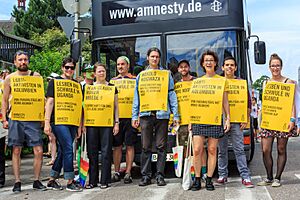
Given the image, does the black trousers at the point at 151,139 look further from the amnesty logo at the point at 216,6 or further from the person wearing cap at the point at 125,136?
the amnesty logo at the point at 216,6

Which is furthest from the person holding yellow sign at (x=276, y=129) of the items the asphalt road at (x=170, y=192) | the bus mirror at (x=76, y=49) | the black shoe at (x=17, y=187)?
the black shoe at (x=17, y=187)

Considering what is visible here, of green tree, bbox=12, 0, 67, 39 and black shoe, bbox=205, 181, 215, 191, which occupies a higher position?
green tree, bbox=12, 0, 67, 39

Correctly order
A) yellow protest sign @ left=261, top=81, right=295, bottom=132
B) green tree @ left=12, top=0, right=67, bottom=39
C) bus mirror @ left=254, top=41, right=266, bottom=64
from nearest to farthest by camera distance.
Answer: yellow protest sign @ left=261, top=81, right=295, bottom=132, bus mirror @ left=254, top=41, right=266, bottom=64, green tree @ left=12, top=0, right=67, bottom=39

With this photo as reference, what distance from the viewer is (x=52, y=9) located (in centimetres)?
3988

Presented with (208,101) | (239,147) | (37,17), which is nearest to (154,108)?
(208,101)

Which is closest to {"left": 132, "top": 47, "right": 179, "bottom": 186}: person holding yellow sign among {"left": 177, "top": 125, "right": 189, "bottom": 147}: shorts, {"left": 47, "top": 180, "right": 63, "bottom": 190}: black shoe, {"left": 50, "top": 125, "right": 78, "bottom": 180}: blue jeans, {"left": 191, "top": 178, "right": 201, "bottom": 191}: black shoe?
{"left": 177, "top": 125, "right": 189, "bottom": 147}: shorts

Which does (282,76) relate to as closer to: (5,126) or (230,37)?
(230,37)

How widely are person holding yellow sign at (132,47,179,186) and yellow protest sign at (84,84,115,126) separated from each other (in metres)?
0.37

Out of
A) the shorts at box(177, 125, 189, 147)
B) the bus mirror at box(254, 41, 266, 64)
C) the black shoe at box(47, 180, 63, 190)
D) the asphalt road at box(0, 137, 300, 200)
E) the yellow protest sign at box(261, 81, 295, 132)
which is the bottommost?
the asphalt road at box(0, 137, 300, 200)

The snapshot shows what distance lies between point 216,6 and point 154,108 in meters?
2.22

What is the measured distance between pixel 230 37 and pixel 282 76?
1.25 meters

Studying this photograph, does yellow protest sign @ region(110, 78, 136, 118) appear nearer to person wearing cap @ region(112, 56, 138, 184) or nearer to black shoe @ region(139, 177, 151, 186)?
person wearing cap @ region(112, 56, 138, 184)

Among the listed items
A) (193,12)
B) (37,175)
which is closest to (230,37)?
(193,12)

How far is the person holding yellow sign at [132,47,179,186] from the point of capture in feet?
23.2
